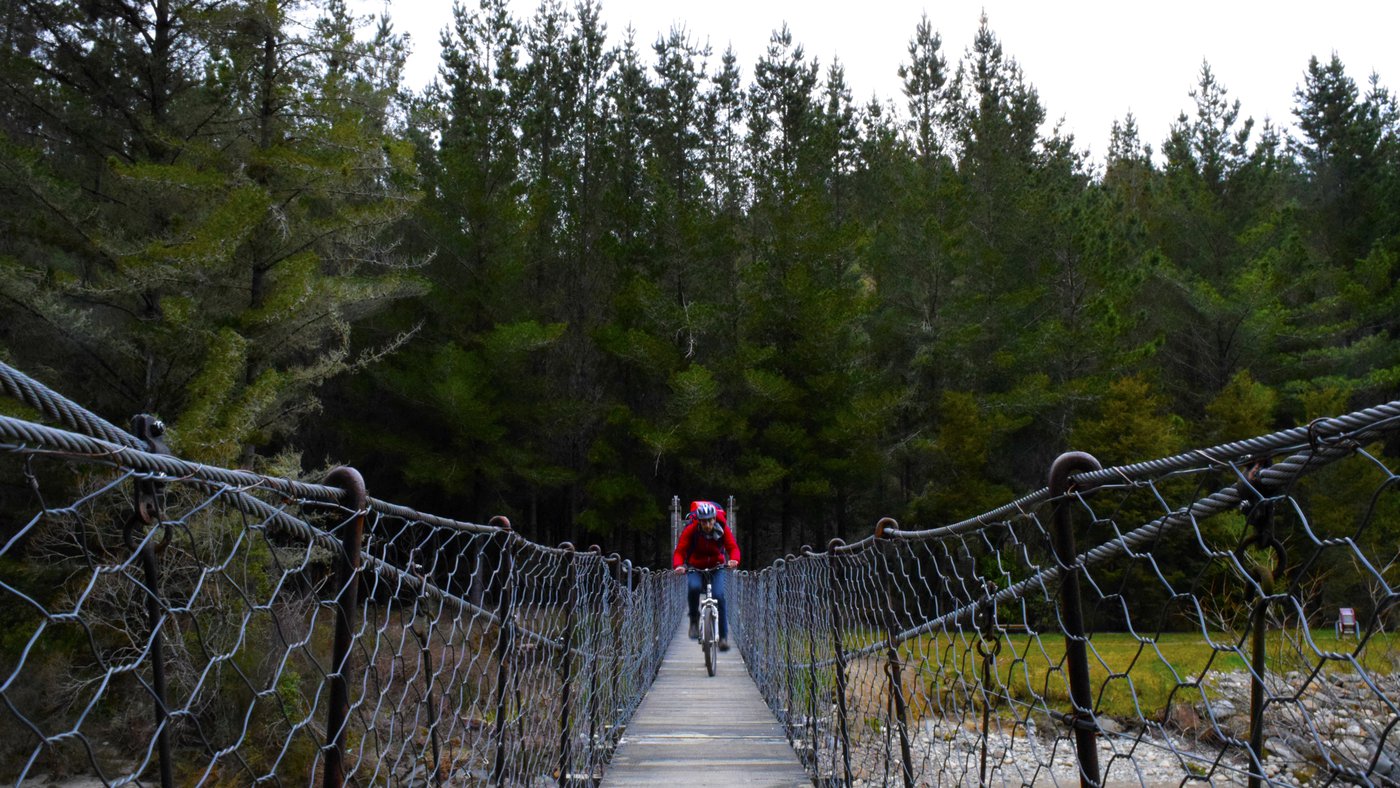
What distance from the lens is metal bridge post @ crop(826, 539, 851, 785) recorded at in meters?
2.51

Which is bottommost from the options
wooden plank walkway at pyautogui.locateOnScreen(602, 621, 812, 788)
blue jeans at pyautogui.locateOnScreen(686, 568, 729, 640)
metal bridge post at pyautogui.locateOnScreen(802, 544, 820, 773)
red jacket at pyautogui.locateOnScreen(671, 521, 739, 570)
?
wooden plank walkway at pyautogui.locateOnScreen(602, 621, 812, 788)

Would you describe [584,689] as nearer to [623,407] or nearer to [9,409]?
[9,409]

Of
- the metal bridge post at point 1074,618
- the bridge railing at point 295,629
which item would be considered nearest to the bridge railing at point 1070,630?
the metal bridge post at point 1074,618

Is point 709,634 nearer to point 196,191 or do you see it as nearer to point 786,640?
point 786,640

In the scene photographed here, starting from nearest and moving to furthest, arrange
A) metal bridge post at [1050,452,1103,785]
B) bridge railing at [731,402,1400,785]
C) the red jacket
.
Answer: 1. bridge railing at [731,402,1400,785]
2. metal bridge post at [1050,452,1103,785]
3. the red jacket

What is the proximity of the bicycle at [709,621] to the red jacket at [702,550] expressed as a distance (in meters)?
0.06

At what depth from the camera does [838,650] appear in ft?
8.95

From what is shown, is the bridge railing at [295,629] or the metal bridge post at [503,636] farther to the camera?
the metal bridge post at [503,636]

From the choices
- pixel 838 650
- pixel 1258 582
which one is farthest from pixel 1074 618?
pixel 838 650

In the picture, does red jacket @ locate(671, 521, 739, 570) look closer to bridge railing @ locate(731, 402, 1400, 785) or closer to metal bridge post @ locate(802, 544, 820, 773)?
bridge railing @ locate(731, 402, 1400, 785)

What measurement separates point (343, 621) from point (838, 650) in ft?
5.57

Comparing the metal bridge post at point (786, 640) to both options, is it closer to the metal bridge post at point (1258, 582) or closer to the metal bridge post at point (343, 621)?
the metal bridge post at point (343, 621)

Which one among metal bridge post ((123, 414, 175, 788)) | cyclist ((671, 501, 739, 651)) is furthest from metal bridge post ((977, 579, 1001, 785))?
cyclist ((671, 501, 739, 651))

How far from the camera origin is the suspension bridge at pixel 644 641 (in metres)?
0.95
